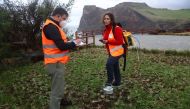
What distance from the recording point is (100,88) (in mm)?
9656

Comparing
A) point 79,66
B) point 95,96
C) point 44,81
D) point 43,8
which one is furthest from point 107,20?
point 43,8

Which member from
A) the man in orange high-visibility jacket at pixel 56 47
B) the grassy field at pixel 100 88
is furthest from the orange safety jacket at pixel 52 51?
the grassy field at pixel 100 88

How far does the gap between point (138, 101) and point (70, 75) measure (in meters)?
4.09

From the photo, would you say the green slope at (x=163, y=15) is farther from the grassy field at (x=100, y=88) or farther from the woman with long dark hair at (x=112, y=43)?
the woman with long dark hair at (x=112, y=43)

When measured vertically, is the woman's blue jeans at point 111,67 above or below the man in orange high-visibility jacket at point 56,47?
below

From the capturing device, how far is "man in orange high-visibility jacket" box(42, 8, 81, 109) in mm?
7023

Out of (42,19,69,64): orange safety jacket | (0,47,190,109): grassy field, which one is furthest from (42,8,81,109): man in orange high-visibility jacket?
(0,47,190,109): grassy field

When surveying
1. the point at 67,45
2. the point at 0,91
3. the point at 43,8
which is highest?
the point at 43,8

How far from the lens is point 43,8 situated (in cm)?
1655

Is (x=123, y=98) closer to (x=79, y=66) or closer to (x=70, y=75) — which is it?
(x=70, y=75)

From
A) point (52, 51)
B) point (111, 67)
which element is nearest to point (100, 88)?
point (111, 67)

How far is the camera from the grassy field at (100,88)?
8350 millimetres

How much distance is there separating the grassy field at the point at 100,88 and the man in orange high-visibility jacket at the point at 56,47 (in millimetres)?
975

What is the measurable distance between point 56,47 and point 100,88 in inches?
112
